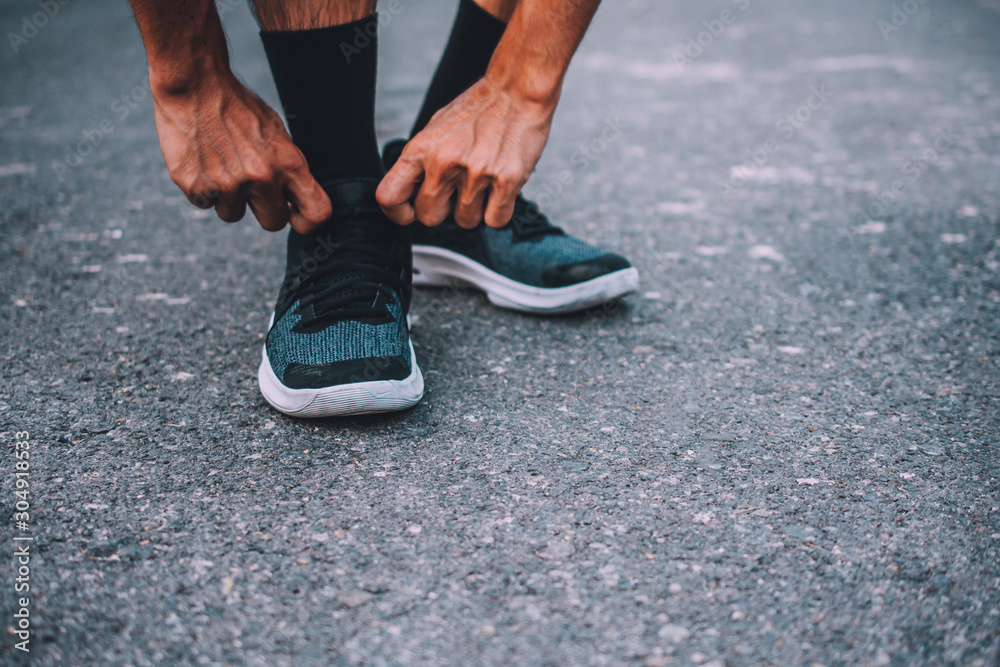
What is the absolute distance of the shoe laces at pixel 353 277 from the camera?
3.98ft

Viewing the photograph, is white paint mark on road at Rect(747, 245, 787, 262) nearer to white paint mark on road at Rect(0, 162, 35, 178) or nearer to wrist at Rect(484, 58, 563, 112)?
wrist at Rect(484, 58, 563, 112)

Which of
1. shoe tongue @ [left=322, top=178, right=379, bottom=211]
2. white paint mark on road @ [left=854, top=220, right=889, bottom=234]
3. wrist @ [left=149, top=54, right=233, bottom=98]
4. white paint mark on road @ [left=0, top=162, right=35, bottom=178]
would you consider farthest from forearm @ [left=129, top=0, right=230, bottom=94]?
white paint mark on road @ [left=854, top=220, right=889, bottom=234]

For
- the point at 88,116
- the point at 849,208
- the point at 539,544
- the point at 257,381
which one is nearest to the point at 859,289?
the point at 849,208

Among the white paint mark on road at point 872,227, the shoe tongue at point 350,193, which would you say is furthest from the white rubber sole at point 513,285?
the white paint mark on road at point 872,227

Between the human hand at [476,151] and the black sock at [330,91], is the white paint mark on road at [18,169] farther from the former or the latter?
the human hand at [476,151]

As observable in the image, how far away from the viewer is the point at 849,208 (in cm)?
204

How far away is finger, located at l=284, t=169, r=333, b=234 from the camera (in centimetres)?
117

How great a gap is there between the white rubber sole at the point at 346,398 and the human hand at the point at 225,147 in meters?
0.30

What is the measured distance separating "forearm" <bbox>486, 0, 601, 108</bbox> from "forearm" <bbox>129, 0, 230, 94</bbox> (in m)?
0.43

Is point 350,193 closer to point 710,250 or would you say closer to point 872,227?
point 710,250

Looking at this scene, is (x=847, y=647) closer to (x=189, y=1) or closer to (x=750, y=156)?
(x=189, y=1)

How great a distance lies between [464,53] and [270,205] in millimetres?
519

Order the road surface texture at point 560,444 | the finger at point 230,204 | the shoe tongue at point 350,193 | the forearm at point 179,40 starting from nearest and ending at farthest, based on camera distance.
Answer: the road surface texture at point 560,444
the forearm at point 179,40
the finger at point 230,204
the shoe tongue at point 350,193

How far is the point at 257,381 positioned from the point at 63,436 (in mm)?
301
